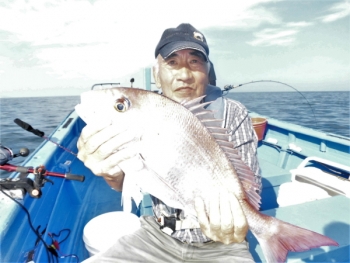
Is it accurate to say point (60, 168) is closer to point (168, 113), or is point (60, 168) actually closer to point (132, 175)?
point (132, 175)

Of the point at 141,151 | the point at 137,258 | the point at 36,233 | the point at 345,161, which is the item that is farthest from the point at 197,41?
the point at 345,161

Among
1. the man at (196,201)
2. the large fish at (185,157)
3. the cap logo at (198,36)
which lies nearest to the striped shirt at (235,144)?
the man at (196,201)

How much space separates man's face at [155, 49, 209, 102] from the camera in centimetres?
264

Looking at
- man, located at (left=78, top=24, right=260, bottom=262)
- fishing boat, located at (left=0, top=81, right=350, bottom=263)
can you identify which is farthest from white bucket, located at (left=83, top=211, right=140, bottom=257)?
man, located at (left=78, top=24, right=260, bottom=262)

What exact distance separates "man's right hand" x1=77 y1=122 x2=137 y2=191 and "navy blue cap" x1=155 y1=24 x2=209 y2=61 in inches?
49.1

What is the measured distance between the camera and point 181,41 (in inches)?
103

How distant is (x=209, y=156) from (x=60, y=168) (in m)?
3.10

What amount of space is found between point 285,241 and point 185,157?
3.17ft

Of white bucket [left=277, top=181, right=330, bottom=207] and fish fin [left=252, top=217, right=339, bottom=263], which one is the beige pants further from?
white bucket [left=277, top=181, right=330, bottom=207]

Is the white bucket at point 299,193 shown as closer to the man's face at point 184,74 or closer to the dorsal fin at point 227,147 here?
the dorsal fin at point 227,147

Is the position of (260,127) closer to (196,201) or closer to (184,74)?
(184,74)

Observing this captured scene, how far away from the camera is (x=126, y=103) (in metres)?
1.75

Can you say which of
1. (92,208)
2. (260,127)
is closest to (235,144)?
(92,208)

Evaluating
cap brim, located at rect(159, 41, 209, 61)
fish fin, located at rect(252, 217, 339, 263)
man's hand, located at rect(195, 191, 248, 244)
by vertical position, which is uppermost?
cap brim, located at rect(159, 41, 209, 61)
